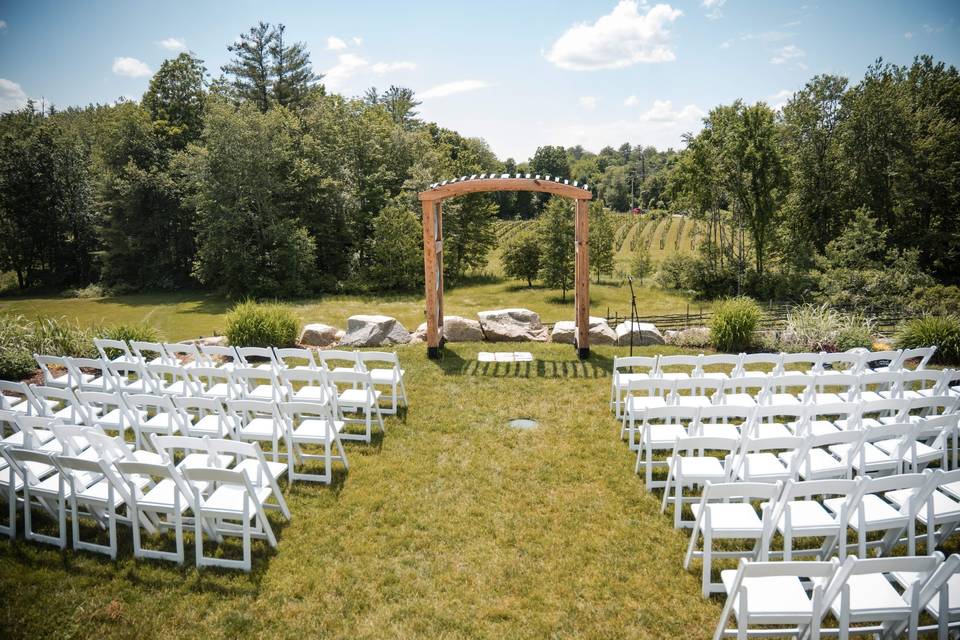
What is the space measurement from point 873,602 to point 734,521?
1053 mm

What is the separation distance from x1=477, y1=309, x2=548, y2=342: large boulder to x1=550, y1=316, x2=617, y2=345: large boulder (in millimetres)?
416

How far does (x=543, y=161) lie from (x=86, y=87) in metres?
79.9

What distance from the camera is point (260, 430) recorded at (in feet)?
20.2

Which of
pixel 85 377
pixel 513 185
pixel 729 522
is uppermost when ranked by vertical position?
pixel 513 185

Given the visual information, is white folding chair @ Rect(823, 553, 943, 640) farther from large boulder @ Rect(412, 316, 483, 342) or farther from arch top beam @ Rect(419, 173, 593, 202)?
large boulder @ Rect(412, 316, 483, 342)

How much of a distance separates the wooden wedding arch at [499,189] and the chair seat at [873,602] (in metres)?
7.49

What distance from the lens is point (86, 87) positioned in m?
9.42

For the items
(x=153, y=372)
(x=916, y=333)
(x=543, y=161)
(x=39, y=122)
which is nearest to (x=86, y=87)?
(x=153, y=372)

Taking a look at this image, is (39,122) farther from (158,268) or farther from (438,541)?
(438,541)

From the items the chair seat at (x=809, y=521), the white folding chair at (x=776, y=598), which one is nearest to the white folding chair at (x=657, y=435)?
the chair seat at (x=809, y=521)

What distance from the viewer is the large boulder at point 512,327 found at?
1252cm

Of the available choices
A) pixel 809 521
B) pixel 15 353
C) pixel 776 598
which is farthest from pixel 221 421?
pixel 15 353

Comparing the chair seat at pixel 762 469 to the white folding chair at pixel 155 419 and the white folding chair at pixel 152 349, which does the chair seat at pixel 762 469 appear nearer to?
the white folding chair at pixel 155 419

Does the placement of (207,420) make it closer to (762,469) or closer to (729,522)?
(729,522)
